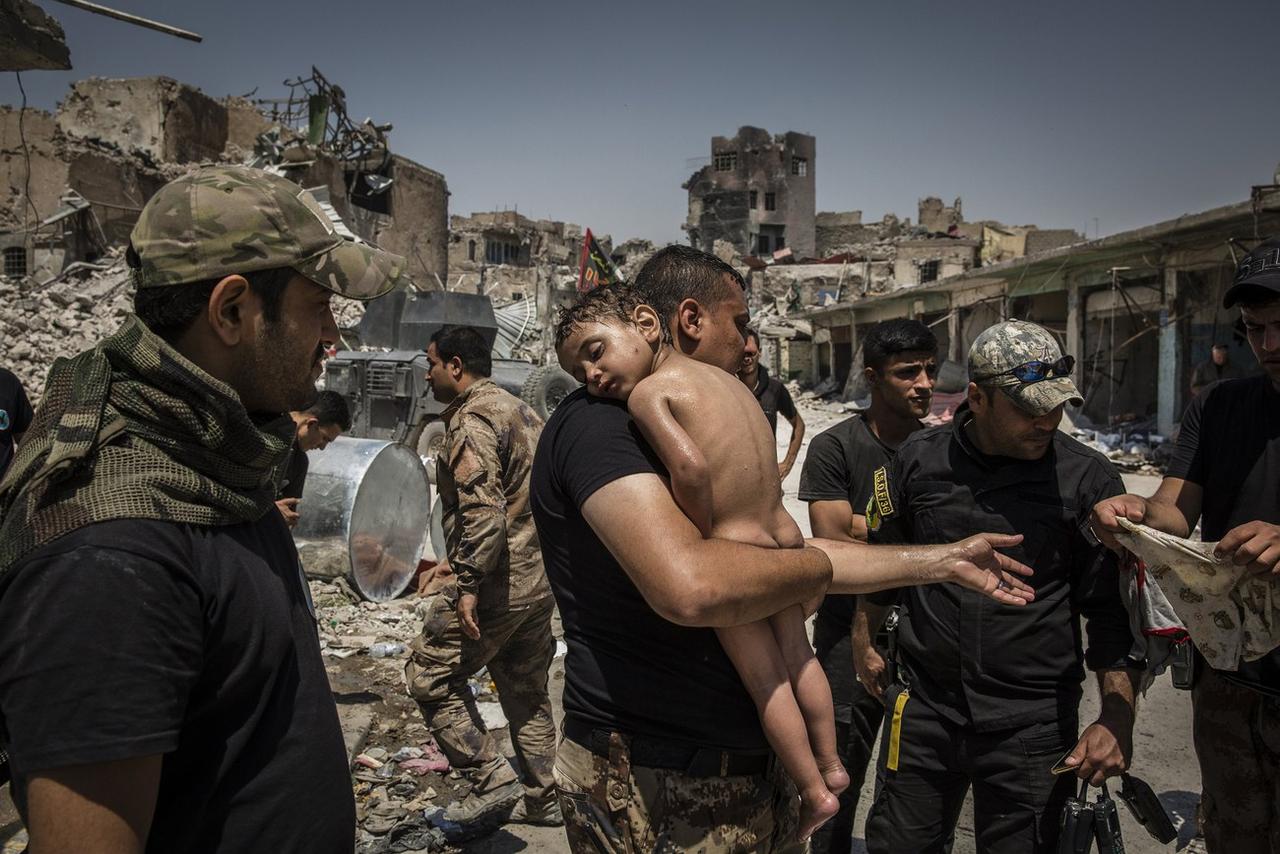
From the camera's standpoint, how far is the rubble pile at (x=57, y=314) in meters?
18.5

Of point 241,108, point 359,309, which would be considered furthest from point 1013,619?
point 241,108

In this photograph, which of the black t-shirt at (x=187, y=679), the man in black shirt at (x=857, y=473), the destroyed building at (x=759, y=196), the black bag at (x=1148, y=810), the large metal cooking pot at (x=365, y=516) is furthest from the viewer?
the destroyed building at (x=759, y=196)

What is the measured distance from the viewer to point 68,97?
90.4 feet

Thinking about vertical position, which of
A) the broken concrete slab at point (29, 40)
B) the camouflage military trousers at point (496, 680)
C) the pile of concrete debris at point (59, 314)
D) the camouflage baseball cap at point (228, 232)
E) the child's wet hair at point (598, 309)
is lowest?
the camouflage military trousers at point (496, 680)

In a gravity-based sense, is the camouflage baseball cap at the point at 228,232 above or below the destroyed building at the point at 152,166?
below

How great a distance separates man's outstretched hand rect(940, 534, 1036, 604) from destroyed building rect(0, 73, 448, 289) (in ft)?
66.2

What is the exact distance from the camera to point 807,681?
1675 mm

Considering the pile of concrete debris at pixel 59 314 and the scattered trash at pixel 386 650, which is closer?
the scattered trash at pixel 386 650

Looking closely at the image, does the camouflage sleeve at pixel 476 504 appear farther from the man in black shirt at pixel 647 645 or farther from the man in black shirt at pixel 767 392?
the man in black shirt at pixel 647 645

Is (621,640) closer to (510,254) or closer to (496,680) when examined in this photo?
(496,680)

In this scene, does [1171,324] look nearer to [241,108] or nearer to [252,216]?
[252,216]

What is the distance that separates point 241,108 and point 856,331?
2330cm

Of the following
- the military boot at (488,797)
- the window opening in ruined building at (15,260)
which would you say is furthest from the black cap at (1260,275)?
the window opening in ruined building at (15,260)

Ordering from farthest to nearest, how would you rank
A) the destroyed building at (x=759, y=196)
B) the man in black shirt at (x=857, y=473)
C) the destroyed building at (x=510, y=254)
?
the destroyed building at (x=759, y=196) < the destroyed building at (x=510, y=254) < the man in black shirt at (x=857, y=473)
